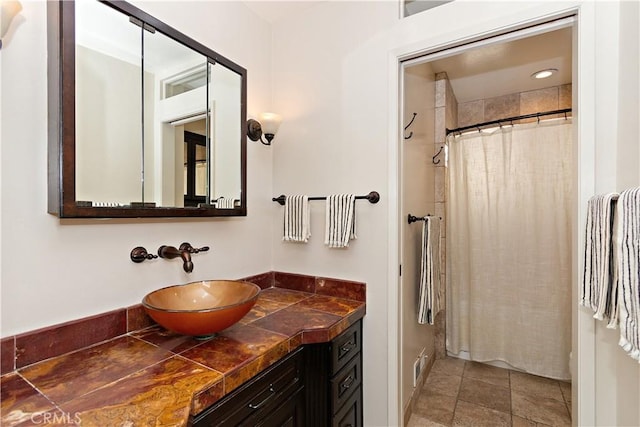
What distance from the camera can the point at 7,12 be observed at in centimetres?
90

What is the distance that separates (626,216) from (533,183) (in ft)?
6.06

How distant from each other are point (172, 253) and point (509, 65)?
106 inches

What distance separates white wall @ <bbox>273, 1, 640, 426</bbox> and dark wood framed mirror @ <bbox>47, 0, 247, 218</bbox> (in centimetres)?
39

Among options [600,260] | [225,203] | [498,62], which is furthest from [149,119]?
[498,62]

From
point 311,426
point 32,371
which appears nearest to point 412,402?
point 311,426

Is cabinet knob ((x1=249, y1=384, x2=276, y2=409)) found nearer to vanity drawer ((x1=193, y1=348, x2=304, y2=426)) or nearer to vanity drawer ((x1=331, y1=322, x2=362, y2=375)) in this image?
vanity drawer ((x1=193, y1=348, x2=304, y2=426))

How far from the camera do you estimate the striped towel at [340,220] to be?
1657 mm

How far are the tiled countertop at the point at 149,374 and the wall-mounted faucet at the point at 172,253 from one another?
0.93ft

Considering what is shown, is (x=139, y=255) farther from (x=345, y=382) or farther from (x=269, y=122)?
(x=345, y=382)

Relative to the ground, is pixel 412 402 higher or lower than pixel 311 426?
lower

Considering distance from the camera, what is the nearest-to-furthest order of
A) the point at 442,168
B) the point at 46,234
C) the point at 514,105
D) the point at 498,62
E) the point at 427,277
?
the point at 46,234, the point at 427,277, the point at 498,62, the point at 442,168, the point at 514,105

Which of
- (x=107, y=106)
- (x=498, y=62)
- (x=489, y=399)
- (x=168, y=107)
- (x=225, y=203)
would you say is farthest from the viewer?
(x=498, y=62)

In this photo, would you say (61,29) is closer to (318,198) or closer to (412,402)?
(318,198)

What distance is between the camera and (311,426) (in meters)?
1.34
